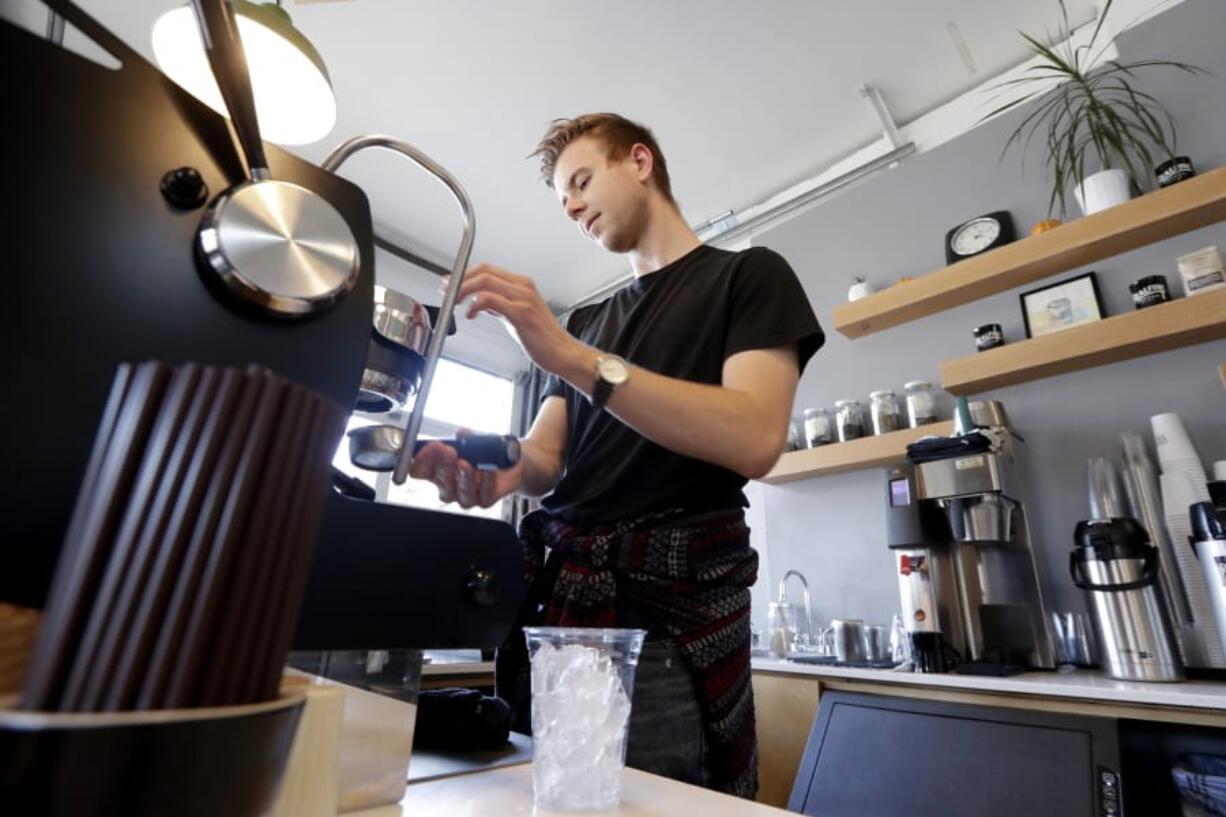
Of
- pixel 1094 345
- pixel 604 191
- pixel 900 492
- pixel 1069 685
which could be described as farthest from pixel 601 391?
pixel 1094 345

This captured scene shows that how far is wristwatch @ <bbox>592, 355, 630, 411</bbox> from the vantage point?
0.64 metres

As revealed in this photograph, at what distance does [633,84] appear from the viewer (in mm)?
2477

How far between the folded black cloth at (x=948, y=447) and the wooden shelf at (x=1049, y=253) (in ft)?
2.08

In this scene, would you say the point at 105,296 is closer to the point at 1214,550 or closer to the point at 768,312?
the point at 768,312

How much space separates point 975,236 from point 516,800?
2.37 meters

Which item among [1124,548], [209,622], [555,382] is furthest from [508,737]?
[1124,548]

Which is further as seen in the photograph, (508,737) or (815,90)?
(815,90)

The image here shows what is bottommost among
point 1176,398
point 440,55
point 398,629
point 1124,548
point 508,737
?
point 508,737

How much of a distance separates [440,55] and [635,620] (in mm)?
2394

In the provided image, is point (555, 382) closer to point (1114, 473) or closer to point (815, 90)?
point (1114, 473)

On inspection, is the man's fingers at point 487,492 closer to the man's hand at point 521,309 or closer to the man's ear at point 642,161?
the man's hand at point 521,309

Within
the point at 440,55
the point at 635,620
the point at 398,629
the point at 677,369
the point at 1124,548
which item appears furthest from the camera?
the point at 440,55

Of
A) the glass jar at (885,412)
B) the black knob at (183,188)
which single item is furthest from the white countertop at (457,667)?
the glass jar at (885,412)

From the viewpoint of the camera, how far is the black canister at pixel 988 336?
1955mm
